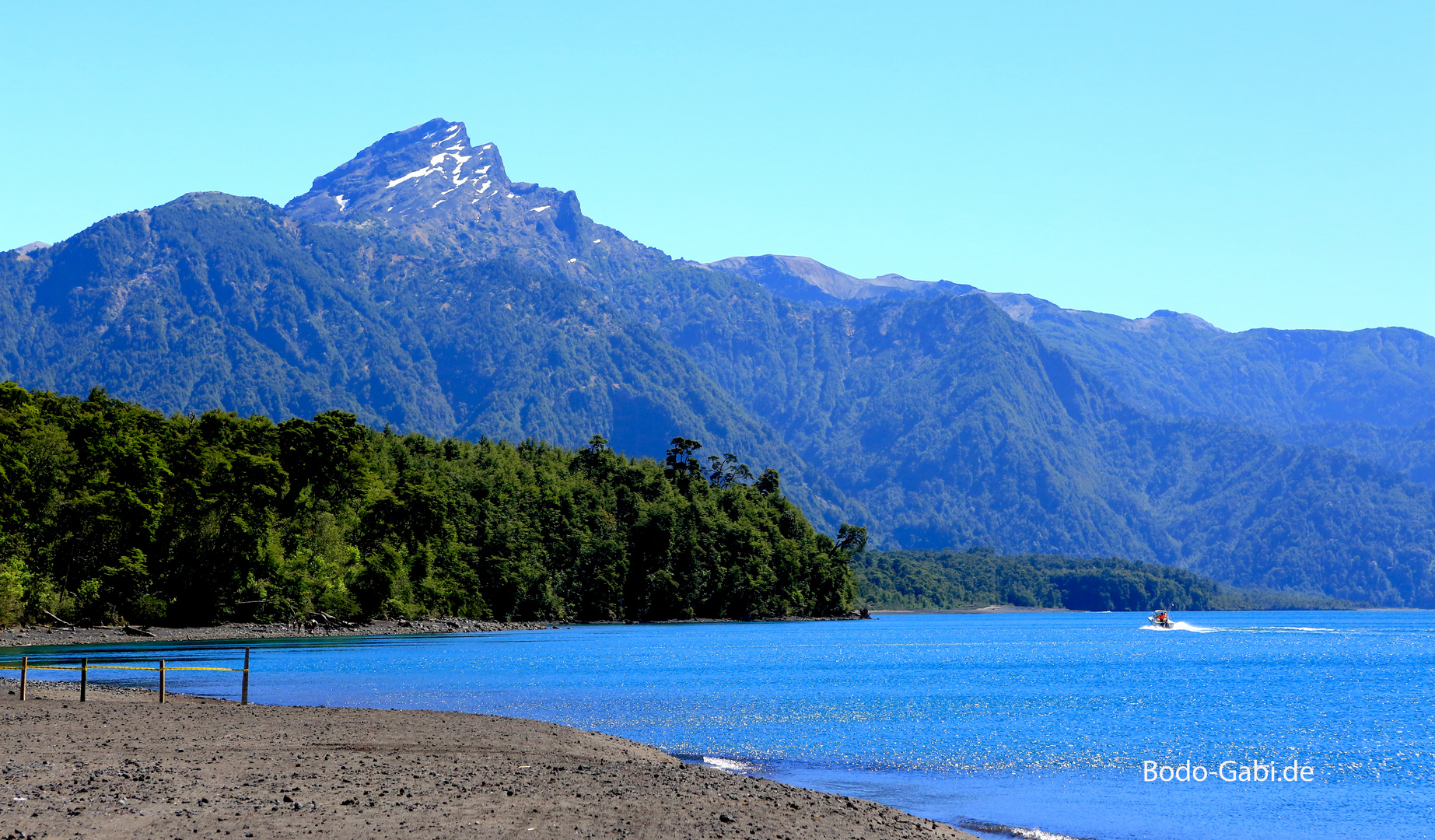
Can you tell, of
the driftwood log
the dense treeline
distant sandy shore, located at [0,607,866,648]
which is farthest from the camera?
the dense treeline

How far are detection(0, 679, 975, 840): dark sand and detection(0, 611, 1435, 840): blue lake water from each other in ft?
15.4

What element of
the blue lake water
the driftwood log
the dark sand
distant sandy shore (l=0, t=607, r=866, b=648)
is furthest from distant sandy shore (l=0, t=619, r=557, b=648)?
the dark sand

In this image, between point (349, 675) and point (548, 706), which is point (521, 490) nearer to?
point (349, 675)

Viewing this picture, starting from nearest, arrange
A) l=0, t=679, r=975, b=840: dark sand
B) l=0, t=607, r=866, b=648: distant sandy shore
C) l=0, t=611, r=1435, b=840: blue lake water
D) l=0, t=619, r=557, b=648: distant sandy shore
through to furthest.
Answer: l=0, t=679, r=975, b=840: dark sand < l=0, t=611, r=1435, b=840: blue lake water < l=0, t=619, r=557, b=648: distant sandy shore < l=0, t=607, r=866, b=648: distant sandy shore

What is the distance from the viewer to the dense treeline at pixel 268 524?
9862cm

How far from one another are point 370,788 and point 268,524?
9800cm

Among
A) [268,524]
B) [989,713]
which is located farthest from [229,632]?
[989,713]

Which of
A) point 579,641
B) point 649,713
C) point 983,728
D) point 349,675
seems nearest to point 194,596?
point 579,641

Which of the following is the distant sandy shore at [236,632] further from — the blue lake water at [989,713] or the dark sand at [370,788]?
the dark sand at [370,788]

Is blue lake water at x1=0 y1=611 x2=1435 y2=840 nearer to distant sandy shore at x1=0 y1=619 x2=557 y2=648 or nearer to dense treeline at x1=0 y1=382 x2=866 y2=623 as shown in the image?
distant sandy shore at x1=0 y1=619 x2=557 y2=648

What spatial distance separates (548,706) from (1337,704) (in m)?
38.7

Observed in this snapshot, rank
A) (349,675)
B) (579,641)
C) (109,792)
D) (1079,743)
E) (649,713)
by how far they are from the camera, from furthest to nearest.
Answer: (579,641), (349,675), (649,713), (1079,743), (109,792)

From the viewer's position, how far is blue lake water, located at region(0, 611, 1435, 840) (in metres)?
29.6

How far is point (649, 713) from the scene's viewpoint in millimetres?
49062
